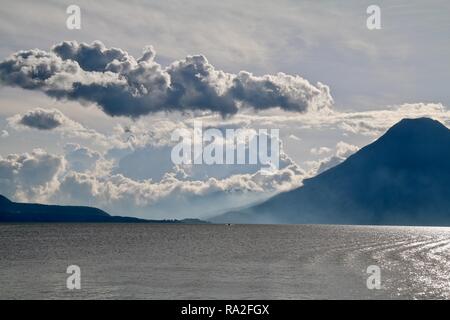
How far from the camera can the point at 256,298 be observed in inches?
3792

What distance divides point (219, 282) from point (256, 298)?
66.2ft

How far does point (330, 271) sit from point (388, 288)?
102ft

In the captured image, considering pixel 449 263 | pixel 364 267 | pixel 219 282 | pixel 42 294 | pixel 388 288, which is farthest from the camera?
pixel 449 263

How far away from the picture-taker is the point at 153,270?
5364 inches

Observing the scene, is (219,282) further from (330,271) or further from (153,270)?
(330,271)
